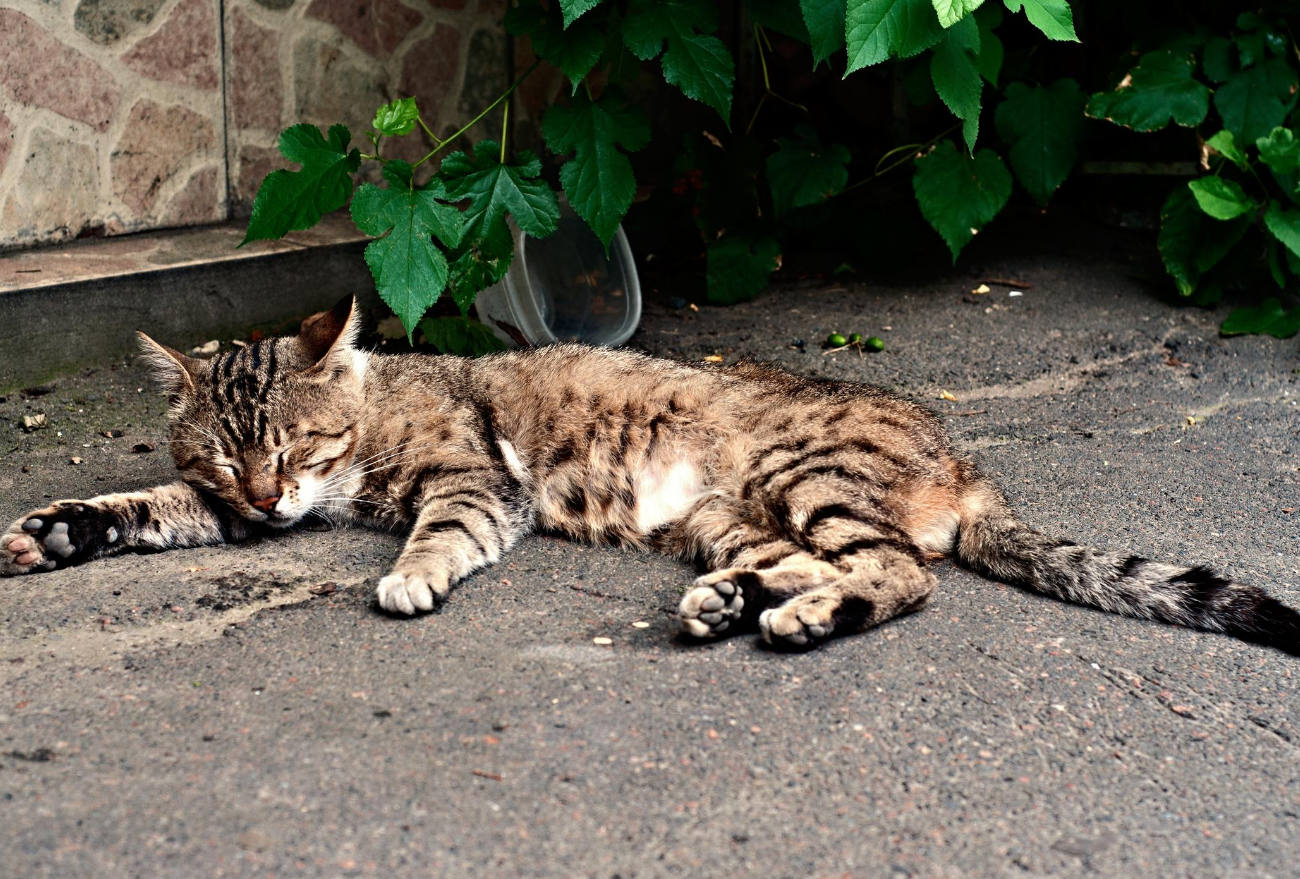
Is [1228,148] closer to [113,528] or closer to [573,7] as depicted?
[573,7]

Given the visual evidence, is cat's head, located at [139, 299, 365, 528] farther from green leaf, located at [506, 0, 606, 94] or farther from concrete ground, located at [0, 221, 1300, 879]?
green leaf, located at [506, 0, 606, 94]

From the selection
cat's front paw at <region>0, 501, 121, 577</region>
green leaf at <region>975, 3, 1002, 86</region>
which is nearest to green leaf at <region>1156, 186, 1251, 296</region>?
green leaf at <region>975, 3, 1002, 86</region>

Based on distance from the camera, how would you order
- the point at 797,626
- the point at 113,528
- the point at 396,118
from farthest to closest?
Result: the point at 396,118
the point at 113,528
the point at 797,626

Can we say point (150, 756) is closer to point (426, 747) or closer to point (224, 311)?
point (426, 747)

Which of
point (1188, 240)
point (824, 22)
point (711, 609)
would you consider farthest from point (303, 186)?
point (1188, 240)

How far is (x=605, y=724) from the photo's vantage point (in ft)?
8.39

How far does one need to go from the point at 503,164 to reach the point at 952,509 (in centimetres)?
215

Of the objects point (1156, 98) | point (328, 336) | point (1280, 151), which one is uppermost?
point (1156, 98)

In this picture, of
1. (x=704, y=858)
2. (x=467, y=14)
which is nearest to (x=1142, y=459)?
(x=704, y=858)

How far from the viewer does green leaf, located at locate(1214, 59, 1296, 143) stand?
5.62 meters

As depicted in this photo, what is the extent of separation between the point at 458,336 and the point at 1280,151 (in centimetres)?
388

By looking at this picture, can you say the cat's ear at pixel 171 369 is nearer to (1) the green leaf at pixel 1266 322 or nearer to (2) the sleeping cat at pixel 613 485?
(2) the sleeping cat at pixel 613 485

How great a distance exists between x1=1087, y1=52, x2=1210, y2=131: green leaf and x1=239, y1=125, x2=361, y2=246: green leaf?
3.74 metres

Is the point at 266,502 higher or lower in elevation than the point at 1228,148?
lower
